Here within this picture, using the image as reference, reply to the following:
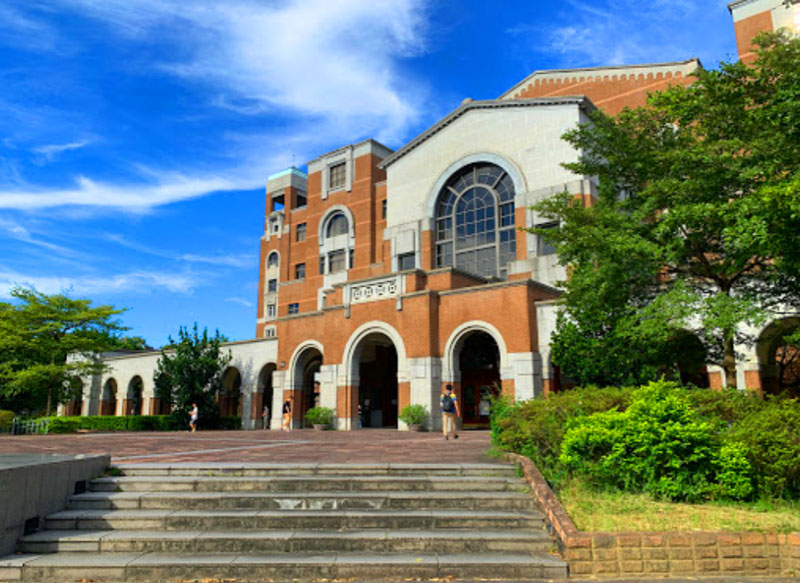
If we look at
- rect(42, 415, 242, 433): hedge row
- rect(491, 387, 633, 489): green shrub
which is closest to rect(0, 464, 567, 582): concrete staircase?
rect(491, 387, 633, 489): green shrub

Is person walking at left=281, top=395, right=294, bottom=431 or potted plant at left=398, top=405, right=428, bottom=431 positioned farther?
person walking at left=281, top=395, right=294, bottom=431

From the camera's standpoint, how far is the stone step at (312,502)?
795cm

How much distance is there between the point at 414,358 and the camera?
2430cm

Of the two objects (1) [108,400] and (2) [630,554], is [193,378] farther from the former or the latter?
(2) [630,554]

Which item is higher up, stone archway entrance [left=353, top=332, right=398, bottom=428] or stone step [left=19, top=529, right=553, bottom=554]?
stone archway entrance [left=353, top=332, right=398, bottom=428]

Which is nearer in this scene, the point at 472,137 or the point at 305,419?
the point at 305,419

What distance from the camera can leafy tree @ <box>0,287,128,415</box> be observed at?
3428cm

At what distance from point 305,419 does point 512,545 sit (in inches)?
916

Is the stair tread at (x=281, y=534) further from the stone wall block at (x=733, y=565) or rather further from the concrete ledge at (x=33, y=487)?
the stone wall block at (x=733, y=565)

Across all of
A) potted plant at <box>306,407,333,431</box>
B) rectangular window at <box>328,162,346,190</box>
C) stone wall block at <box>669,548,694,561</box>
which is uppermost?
rectangular window at <box>328,162,346,190</box>

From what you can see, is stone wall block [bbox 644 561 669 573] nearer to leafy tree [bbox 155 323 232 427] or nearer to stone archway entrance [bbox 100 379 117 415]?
leafy tree [bbox 155 323 232 427]

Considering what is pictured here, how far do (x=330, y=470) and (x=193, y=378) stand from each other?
25416 millimetres

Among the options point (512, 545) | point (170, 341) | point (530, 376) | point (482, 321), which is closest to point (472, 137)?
point (482, 321)

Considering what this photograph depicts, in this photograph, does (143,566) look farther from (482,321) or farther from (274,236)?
(274,236)
